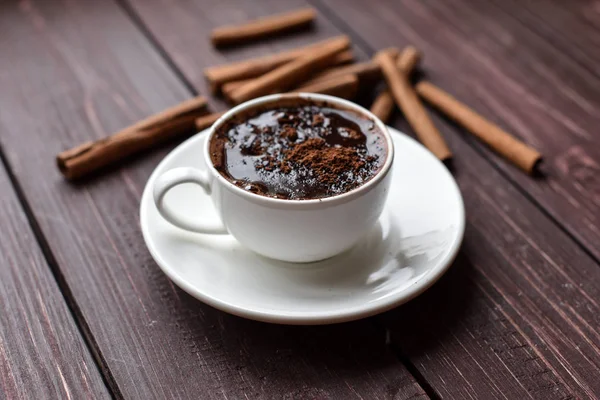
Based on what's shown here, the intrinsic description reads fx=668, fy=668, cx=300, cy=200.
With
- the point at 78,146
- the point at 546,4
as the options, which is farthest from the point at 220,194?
the point at 546,4

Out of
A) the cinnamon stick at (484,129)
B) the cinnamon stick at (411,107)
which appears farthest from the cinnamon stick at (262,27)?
the cinnamon stick at (484,129)

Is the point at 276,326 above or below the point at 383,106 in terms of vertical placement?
below

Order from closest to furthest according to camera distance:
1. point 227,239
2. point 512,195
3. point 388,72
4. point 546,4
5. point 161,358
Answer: point 161,358
point 227,239
point 512,195
point 388,72
point 546,4

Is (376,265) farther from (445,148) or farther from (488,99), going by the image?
(488,99)

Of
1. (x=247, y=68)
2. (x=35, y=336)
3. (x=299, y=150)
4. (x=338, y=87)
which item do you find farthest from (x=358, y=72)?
(x=35, y=336)

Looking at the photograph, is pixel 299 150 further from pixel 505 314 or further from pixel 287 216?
pixel 505 314

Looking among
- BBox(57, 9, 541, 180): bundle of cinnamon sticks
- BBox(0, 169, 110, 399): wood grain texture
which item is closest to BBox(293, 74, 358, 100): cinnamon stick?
BBox(57, 9, 541, 180): bundle of cinnamon sticks
